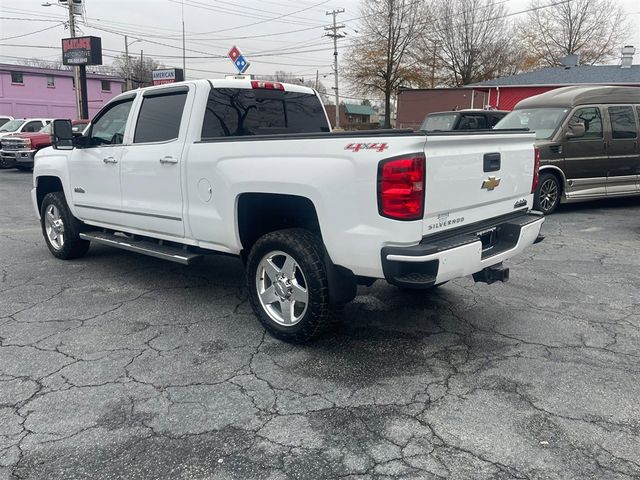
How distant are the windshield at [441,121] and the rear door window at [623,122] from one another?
3427mm

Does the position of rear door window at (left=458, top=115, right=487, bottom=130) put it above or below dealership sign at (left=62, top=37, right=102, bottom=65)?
below

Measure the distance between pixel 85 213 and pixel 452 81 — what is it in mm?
44292

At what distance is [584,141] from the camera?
9680 millimetres

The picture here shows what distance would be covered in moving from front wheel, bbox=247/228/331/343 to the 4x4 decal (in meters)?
0.77

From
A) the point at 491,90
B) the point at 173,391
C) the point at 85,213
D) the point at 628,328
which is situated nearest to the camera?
the point at 173,391

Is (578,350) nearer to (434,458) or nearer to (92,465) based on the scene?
(434,458)

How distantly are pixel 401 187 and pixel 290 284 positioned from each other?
1.20 meters

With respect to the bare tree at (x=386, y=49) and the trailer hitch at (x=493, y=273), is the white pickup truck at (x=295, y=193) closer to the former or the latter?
the trailer hitch at (x=493, y=273)

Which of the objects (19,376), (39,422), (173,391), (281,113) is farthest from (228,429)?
(281,113)

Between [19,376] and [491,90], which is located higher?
[491,90]

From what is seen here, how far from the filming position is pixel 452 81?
46219 mm

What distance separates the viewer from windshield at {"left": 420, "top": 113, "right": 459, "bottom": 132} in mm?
12750

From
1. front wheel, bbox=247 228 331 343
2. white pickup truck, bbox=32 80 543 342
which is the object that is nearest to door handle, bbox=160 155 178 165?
white pickup truck, bbox=32 80 543 342

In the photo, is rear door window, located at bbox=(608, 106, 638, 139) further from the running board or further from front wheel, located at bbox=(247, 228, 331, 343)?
the running board
